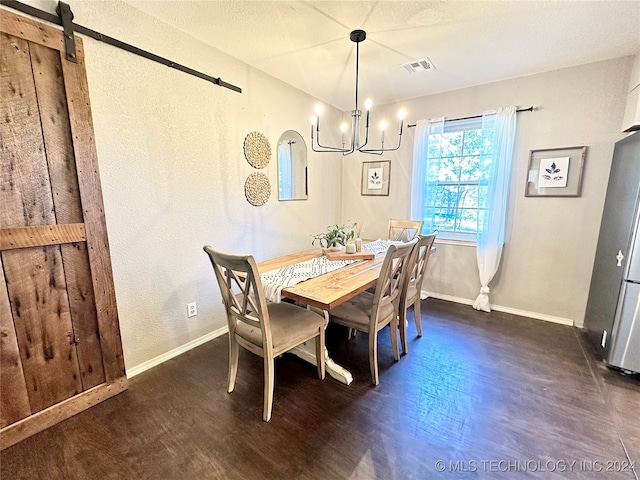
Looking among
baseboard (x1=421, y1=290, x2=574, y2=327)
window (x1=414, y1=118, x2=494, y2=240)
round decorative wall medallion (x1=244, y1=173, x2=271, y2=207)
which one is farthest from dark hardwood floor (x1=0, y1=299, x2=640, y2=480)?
window (x1=414, y1=118, x2=494, y2=240)

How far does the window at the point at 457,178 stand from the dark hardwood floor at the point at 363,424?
1548mm

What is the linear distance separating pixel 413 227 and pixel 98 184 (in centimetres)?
287

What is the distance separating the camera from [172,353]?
2.22 meters

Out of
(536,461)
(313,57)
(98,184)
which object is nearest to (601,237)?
(536,461)

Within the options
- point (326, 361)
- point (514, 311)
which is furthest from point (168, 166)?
point (514, 311)

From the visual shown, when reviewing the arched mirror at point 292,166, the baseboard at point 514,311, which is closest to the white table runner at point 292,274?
the arched mirror at point 292,166

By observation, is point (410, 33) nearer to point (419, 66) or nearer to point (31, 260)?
point (419, 66)

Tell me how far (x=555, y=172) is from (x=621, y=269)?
1099 mm

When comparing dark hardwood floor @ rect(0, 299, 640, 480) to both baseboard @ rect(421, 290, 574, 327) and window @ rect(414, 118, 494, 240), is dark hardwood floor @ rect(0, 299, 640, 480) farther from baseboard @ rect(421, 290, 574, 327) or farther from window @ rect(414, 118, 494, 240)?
window @ rect(414, 118, 494, 240)

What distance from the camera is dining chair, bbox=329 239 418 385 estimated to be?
1768 mm

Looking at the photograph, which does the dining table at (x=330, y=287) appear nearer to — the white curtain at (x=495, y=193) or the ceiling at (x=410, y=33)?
the white curtain at (x=495, y=193)

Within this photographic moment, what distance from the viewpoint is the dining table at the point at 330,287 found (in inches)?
61.0

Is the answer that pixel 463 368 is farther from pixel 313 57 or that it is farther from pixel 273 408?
pixel 313 57

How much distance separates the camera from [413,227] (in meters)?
3.21
